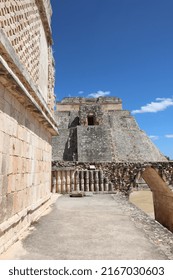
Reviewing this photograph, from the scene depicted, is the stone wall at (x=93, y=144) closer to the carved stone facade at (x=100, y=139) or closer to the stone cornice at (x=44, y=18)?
the carved stone facade at (x=100, y=139)

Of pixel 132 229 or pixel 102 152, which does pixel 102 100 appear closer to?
pixel 102 152

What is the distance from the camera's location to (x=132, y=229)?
11.8ft

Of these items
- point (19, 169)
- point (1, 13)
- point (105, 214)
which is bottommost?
point (105, 214)

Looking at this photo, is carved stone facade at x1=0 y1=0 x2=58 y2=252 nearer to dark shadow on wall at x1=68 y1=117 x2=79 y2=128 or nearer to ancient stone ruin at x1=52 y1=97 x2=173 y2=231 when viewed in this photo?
ancient stone ruin at x1=52 y1=97 x2=173 y2=231

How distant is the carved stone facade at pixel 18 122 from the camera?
2.81m

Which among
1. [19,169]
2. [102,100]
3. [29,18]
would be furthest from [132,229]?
[102,100]

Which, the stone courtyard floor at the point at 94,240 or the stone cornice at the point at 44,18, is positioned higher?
the stone cornice at the point at 44,18

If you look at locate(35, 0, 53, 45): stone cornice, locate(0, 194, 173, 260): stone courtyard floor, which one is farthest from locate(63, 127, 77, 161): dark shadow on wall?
locate(0, 194, 173, 260): stone courtyard floor

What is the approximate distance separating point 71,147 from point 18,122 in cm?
2221

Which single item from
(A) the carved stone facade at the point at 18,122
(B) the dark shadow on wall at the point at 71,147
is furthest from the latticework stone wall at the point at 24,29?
(B) the dark shadow on wall at the point at 71,147

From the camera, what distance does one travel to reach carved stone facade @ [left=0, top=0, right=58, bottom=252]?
281 cm

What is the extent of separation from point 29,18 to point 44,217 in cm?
423

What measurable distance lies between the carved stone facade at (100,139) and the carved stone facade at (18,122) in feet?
59.8

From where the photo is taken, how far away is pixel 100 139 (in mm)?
25062
